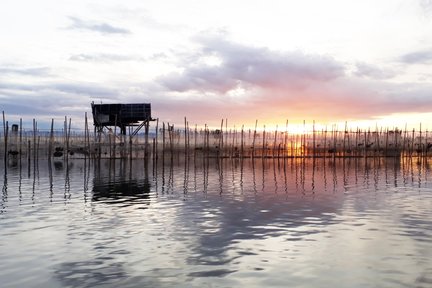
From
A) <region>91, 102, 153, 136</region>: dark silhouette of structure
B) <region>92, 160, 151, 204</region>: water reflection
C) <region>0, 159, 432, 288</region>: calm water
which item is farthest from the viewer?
<region>91, 102, 153, 136</region>: dark silhouette of structure

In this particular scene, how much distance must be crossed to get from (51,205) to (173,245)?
310 inches

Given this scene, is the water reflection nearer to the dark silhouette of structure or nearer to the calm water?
the calm water

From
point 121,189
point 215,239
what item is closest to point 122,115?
point 121,189

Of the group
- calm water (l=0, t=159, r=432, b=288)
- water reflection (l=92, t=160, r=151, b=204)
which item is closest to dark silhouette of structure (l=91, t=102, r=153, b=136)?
water reflection (l=92, t=160, r=151, b=204)

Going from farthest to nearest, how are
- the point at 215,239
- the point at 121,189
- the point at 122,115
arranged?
1. the point at 122,115
2. the point at 121,189
3. the point at 215,239

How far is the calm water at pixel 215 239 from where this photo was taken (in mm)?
8391

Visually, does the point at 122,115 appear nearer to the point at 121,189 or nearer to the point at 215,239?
the point at 121,189

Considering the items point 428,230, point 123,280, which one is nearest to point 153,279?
point 123,280

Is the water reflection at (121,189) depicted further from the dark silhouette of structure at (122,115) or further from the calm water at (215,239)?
the dark silhouette of structure at (122,115)

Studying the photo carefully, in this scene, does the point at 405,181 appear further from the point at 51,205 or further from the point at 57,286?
the point at 57,286

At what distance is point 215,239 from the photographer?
444 inches

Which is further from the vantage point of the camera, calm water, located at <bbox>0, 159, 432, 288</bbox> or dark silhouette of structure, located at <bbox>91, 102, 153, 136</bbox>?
dark silhouette of structure, located at <bbox>91, 102, 153, 136</bbox>

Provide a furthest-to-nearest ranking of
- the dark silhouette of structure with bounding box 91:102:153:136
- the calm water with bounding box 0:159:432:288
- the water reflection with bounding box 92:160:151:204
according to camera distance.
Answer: the dark silhouette of structure with bounding box 91:102:153:136
the water reflection with bounding box 92:160:151:204
the calm water with bounding box 0:159:432:288

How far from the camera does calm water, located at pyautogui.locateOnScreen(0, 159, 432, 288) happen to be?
839cm
